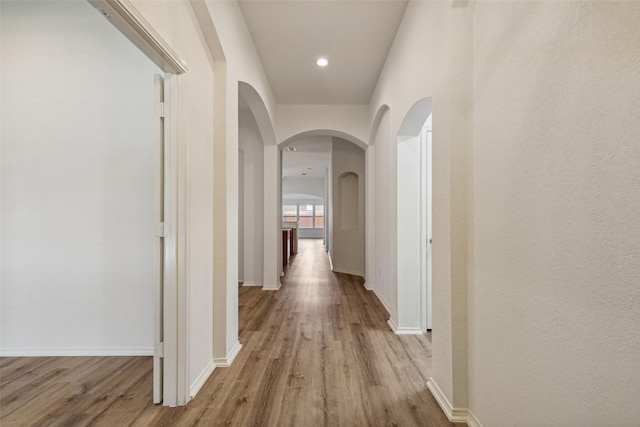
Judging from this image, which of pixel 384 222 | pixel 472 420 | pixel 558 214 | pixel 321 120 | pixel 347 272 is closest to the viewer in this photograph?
pixel 558 214

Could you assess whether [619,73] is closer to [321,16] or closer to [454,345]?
[454,345]

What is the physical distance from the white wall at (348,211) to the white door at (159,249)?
4843mm

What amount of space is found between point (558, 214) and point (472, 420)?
1262mm

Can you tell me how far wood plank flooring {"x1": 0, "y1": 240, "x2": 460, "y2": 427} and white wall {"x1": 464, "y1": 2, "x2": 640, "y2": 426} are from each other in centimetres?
65

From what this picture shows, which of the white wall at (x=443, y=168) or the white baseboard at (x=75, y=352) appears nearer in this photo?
the white wall at (x=443, y=168)

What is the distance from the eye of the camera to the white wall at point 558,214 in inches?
32.8

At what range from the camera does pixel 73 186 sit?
8.45ft

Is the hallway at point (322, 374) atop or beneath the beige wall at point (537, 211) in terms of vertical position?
beneath

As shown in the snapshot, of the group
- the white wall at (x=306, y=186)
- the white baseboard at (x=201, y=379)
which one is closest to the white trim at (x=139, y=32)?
the white baseboard at (x=201, y=379)

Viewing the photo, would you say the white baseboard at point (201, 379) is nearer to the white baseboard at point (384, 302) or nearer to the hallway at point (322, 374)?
the hallway at point (322, 374)

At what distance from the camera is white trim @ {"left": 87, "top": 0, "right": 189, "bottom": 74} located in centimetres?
127

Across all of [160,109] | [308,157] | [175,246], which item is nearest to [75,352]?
[175,246]

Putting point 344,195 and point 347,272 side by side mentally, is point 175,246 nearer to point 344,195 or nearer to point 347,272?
point 347,272

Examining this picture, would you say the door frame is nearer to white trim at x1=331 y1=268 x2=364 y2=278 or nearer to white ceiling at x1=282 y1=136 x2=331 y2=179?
white ceiling at x1=282 y1=136 x2=331 y2=179
